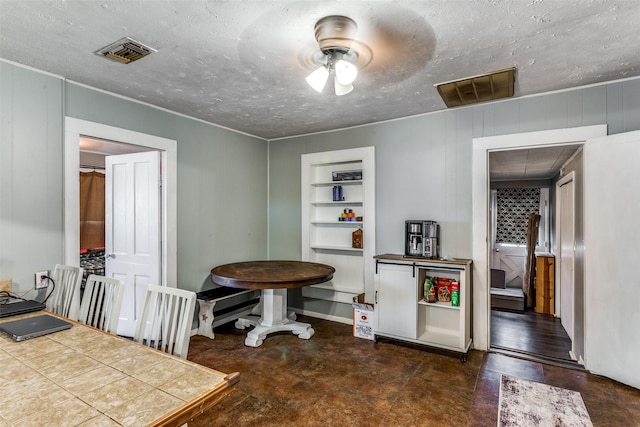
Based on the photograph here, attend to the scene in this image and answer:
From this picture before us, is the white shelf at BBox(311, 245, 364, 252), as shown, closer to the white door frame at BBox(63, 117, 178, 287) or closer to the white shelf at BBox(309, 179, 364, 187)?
the white shelf at BBox(309, 179, 364, 187)

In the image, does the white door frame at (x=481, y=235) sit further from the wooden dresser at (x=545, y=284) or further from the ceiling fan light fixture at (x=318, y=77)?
the wooden dresser at (x=545, y=284)

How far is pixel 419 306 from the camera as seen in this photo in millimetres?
3479

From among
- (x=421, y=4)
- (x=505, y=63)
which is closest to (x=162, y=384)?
(x=421, y=4)

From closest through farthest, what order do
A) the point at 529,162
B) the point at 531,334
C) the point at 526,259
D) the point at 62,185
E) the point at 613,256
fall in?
the point at 613,256 → the point at 62,185 → the point at 531,334 → the point at 529,162 → the point at 526,259

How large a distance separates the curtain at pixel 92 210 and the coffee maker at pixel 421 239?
4659 millimetres

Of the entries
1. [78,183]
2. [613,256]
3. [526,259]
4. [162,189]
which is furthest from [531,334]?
[78,183]

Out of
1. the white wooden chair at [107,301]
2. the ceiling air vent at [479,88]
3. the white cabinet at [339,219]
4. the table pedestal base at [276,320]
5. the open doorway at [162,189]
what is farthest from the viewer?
the white cabinet at [339,219]

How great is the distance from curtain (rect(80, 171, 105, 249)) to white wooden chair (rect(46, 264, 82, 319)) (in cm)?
297

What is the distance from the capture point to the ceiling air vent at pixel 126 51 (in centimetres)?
212

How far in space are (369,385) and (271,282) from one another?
1.22m

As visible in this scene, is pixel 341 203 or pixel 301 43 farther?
pixel 341 203

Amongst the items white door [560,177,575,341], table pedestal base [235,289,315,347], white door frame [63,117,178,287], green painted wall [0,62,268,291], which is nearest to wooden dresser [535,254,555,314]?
white door [560,177,575,341]

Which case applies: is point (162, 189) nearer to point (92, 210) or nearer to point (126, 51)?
point (126, 51)

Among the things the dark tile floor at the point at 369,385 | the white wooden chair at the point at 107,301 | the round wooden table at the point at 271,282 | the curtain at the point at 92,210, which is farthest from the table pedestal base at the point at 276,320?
the curtain at the point at 92,210
